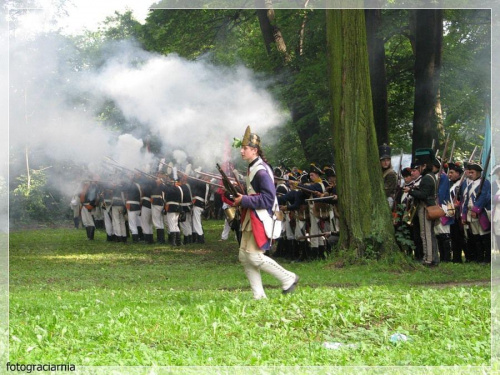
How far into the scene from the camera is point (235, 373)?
618 centimetres

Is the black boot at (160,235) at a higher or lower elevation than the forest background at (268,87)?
lower

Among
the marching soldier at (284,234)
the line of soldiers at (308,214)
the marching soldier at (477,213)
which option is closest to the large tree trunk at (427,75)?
the line of soldiers at (308,214)

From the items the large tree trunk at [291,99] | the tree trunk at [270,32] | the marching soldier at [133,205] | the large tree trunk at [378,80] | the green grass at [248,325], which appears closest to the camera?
the green grass at [248,325]

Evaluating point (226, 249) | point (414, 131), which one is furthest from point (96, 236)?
point (414, 131)

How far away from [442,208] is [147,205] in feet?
31.5

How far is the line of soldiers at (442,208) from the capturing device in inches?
569

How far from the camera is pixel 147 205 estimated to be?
22.4m

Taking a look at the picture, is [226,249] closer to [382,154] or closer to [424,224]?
[382,154]

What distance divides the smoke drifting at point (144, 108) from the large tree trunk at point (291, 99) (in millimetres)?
407

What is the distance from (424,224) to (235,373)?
8.80 m

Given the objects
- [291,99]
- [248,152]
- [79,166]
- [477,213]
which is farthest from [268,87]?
[248,152]

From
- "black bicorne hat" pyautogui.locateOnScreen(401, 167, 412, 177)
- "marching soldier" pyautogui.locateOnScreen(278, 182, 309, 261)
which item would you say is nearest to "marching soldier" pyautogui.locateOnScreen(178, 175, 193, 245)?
"marching soldier" pyautogui.locateOnScreen(278, 182, 309, 261)

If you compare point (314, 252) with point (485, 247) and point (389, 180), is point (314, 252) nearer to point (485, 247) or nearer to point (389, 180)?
point (389, 180)

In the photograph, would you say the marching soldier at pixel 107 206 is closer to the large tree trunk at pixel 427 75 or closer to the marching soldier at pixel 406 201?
the large tree trunk at pixel 427 75
